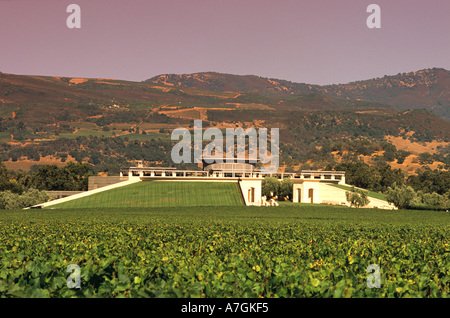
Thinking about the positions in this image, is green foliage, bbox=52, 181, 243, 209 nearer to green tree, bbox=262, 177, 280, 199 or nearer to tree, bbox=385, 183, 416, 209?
→ green tree, bbox=262, 177, 280, 199

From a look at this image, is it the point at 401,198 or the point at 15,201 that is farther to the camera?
the point at 401,198

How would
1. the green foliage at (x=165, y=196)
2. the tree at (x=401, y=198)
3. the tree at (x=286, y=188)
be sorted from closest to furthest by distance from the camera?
the green foliage at (x=165, y=196) < the tree at (x=401, y=198) < the tree at (x=286, y=188)

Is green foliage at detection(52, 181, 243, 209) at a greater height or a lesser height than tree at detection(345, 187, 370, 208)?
greater

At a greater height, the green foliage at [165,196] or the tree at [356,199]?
the green foliage at [165,196]

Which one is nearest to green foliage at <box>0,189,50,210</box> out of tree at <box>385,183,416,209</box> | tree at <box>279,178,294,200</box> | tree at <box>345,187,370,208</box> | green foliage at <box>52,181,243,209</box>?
green foliage at <box>52,181,243,209</box>

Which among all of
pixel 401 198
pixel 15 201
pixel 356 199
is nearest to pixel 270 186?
pixel 356 199

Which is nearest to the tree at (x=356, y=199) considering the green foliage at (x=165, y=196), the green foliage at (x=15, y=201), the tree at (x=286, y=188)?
the tree at (x=286, y=188)

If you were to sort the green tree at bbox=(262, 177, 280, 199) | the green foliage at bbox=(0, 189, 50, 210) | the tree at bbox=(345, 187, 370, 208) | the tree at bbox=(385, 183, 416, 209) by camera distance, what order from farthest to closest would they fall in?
the green tree at bbox=(262, 177, 280, 199) → the tree at bbox=(345, 187, 370, 208) → the tree at bbox=(385, 183, 416, 209) → the green foliage at bbox=(0, 189, 50, 210)

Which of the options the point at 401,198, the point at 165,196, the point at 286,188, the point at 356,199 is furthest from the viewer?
the point at 286,188

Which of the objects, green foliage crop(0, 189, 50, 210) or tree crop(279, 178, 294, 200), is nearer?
green foliage crop(0, 189, 50, 210)

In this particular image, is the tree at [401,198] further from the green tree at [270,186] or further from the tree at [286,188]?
the green tree at [270,186]

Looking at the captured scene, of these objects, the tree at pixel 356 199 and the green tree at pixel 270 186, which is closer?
the tree at pixel 356 199

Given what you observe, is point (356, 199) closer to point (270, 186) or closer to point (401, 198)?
point (401, 198)
